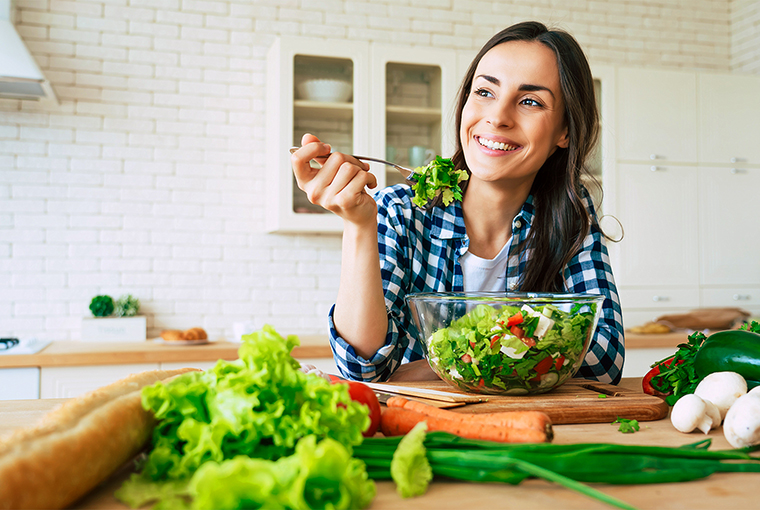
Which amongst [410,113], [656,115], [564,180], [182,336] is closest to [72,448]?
[564,180]

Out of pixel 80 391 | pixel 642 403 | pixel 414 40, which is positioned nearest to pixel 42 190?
pixel 80 391

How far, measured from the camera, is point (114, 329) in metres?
2.87

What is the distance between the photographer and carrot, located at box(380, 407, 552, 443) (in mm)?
705

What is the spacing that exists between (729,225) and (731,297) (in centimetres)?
43

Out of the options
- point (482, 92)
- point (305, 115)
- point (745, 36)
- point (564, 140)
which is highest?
point (745, 36)

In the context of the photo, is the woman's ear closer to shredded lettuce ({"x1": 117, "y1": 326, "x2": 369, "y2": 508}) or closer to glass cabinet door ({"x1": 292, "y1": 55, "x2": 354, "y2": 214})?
shredded lettuce ({"x1": 117, "y1": 326, "x2": 369, "y2": 508})

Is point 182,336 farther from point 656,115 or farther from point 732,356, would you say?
point 656,115

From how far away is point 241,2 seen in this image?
10.5ft

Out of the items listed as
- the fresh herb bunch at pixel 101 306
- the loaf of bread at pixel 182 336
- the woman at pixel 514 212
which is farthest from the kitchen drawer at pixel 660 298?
the fresh herb bunch at pixel 101 306

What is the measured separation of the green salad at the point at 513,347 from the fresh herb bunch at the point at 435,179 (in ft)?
1.38

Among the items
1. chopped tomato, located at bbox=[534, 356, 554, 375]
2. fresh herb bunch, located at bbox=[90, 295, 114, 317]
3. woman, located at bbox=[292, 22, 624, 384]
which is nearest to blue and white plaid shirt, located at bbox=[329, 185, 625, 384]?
woman, located at bbox=[292, 22, 624, 384]

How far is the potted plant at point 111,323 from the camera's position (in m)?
2.84

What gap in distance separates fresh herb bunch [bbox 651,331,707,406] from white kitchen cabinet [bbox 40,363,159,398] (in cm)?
212

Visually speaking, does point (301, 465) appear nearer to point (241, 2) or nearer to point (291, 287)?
point (291, 287)
